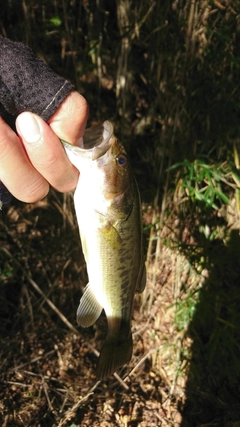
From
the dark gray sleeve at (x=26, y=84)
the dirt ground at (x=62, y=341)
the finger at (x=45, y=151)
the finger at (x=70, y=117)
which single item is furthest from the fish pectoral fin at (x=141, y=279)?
the dirt ground at (x=62, y=341)

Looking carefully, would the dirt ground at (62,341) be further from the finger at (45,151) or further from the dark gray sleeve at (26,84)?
the dark gray sleeve at (26,84)

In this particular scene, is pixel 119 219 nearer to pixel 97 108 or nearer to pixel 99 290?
pixel 99 290

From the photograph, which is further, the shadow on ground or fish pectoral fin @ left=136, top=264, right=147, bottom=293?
the shadow on ground

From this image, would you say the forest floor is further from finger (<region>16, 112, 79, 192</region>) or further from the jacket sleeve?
the jacket sleeve

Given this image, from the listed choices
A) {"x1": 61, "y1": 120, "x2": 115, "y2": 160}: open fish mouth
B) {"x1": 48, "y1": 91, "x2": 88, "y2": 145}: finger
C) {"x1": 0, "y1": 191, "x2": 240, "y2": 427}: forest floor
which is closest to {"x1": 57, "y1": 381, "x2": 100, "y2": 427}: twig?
{"x1": 0, "y1": 191, "x2": 240, "y2": 427}: forest floor

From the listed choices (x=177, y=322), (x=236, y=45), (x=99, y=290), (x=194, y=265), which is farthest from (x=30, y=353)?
(x=236, y=45)
